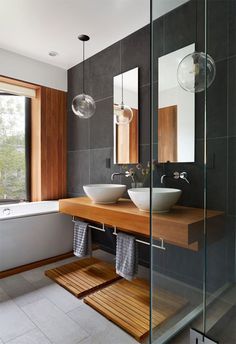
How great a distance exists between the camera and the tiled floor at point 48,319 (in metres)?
1.59

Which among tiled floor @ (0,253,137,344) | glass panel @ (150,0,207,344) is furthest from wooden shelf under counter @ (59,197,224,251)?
tiled floor @ (0,253,137,344)

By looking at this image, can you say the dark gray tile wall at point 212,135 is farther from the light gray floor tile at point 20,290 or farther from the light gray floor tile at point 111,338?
the light gray floor tile at point 20,290

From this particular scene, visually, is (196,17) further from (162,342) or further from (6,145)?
(6,145)

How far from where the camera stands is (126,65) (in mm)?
2787

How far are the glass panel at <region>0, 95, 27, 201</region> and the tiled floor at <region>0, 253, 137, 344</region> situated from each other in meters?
1.52

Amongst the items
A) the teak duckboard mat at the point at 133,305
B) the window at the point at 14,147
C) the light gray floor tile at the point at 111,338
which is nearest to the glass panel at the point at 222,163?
the teak duckboard mat at the point at 133,305

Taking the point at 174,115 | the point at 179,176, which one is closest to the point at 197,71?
the point at 174,115

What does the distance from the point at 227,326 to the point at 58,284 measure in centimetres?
153

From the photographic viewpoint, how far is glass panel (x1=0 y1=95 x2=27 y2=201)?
3.43 meters

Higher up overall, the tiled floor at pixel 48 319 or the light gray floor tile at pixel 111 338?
the tiled floor at pixel 48 319

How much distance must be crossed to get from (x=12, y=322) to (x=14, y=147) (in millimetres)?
2461

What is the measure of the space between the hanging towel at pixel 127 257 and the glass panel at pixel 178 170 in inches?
16.3

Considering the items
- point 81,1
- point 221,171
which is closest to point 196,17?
point 81,1

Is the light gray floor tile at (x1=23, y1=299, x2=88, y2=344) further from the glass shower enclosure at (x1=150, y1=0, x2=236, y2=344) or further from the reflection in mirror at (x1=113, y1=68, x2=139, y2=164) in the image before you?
the reflection in mirror at (x1=113, y1=68, x2=139, y2=164)
